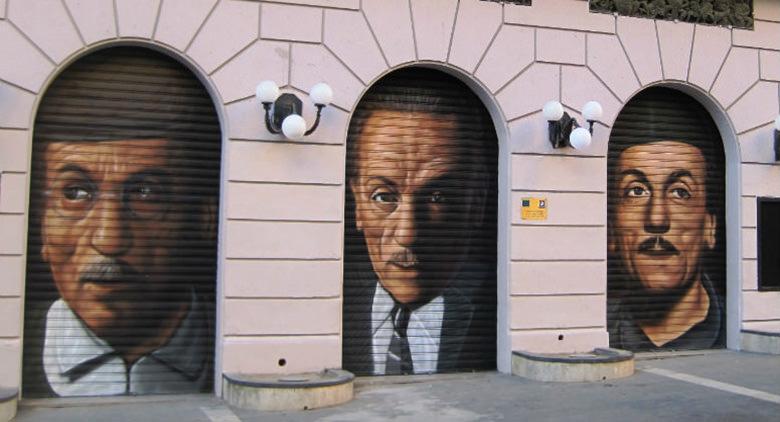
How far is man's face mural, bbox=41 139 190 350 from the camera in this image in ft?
29.0

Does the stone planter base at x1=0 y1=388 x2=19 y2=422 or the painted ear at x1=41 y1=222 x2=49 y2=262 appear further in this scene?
the painted ear at x1=41 y1=222 x2=49 y2=262

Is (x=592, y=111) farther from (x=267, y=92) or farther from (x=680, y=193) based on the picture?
(x=267, y=92)

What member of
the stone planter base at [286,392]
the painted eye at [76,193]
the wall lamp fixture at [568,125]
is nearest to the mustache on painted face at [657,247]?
the wall lamp fixture at [568,125]

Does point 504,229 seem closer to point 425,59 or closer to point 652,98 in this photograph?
point 425,59

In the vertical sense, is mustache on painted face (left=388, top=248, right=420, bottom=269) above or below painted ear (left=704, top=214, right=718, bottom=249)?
below

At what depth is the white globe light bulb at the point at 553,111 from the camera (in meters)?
9.77

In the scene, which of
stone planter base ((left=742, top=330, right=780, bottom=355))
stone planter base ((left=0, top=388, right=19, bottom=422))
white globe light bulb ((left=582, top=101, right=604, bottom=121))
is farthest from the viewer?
stone planter base ((left=742, top=330, right=780, bottom=355))

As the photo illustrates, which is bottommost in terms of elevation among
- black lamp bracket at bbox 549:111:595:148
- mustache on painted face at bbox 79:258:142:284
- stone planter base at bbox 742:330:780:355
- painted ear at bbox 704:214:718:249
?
stone planter base at bbox 742:330:780:355

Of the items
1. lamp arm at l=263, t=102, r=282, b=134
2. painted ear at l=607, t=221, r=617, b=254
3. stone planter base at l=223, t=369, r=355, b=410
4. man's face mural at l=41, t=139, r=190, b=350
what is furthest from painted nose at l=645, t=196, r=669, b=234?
man's face mural at l=41, t=139, r=190, b=350

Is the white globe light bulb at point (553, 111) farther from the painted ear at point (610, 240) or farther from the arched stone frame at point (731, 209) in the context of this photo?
the arched stone frame at point (731, 209)

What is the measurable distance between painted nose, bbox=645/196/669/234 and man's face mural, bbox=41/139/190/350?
6363 mm

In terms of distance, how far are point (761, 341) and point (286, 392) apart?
685 centimetres

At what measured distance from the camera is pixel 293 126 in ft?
28.7

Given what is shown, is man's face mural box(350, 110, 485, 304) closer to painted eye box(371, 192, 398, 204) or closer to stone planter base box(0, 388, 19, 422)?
painted eye box(371, 192, 398, 204)
